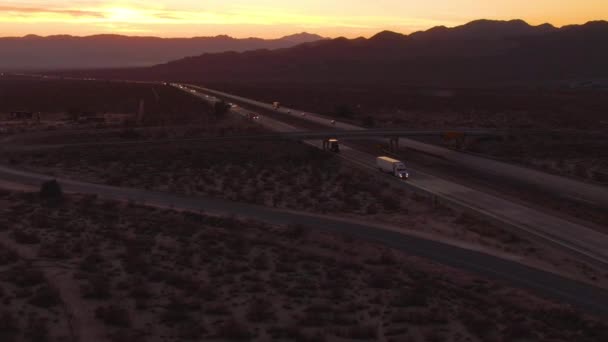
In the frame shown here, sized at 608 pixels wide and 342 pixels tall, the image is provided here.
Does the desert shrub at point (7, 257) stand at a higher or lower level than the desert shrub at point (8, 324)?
lower

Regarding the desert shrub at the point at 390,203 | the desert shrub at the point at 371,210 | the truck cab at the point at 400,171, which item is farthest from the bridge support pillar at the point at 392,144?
the desert shrub at the point at 371,210

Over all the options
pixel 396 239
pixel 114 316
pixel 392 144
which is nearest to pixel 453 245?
pixel 396 239

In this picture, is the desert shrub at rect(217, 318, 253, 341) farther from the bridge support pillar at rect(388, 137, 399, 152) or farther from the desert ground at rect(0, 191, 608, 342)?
the bridge support pillar at rect(388, 137, 399, 152)

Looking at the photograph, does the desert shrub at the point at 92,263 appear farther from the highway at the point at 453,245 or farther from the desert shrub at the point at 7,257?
the highway at the point at 453,245

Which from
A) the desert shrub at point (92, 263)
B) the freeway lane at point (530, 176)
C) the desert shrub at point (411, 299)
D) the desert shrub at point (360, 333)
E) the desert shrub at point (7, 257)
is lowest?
the freeway lane at point (530, 176)

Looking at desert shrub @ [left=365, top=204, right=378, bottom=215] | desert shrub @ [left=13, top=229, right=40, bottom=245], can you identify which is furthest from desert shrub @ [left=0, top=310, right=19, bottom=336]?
desert shrub @ [left=365, top=204, right=378, bottom=215]

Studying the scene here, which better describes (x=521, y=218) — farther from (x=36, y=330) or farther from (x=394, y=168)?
(x=36, y=330)

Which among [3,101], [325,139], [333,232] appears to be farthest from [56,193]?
[3,101]

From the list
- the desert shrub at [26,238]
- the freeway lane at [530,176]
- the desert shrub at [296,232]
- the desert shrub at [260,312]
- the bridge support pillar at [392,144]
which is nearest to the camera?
the desert shrub at [260,312]
